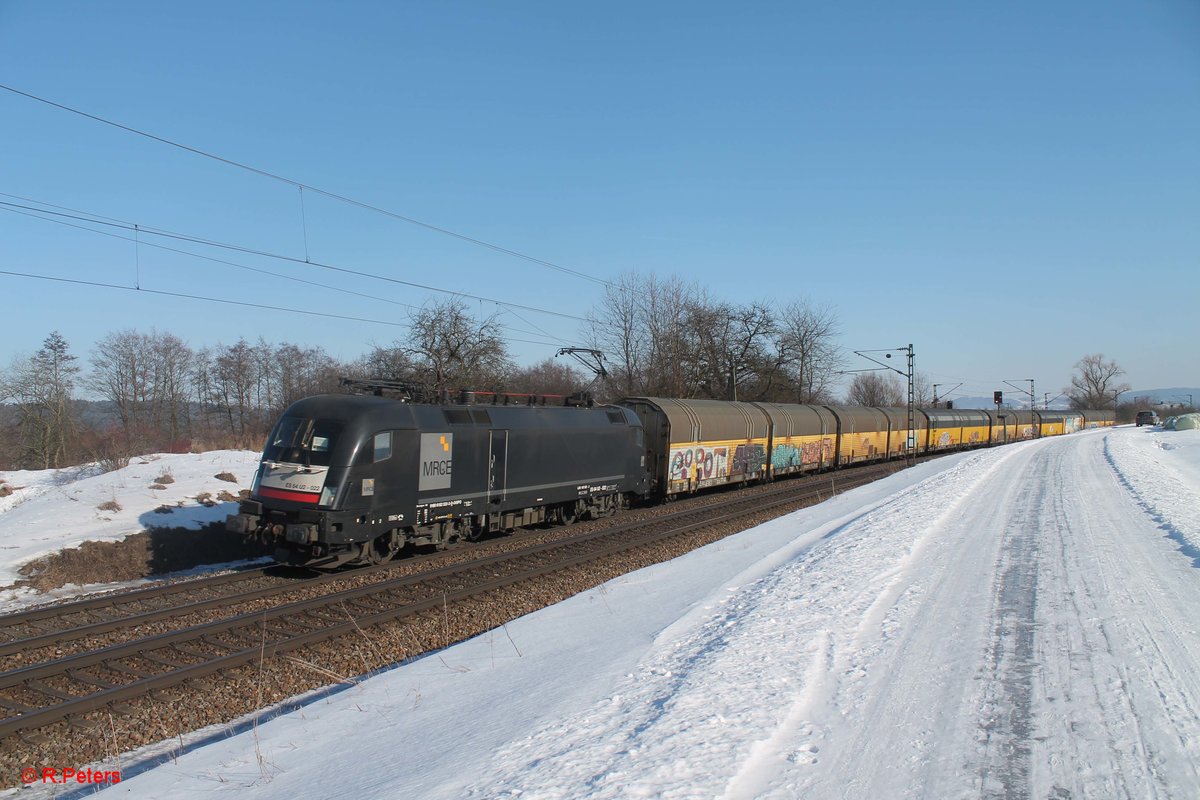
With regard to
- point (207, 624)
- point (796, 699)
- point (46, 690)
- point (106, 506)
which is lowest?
point (46, 690)

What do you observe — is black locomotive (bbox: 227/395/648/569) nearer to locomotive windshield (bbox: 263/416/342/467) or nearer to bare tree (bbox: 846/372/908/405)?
locomotive windshield (bbox: 263/416/342/467)

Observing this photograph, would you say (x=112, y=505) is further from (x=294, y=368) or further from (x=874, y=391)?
(x=874, y=391)

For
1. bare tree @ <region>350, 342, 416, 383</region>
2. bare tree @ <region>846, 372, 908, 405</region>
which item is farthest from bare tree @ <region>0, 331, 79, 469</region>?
bare tree @ <region>846, 372, 908, 405</region>

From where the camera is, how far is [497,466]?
15.4 meters

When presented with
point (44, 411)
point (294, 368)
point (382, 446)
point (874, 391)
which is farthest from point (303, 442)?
point (874, 391)

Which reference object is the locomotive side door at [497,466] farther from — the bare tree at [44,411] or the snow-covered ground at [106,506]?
the bare tree at [44,411]

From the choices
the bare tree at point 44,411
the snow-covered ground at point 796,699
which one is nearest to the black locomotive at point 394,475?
the snow-covered ground at point 796,699

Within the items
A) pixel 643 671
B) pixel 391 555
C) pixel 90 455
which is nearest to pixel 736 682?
pixel 643 671

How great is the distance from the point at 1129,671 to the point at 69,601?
14.0 meters

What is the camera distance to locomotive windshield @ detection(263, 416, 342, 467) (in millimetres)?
12398

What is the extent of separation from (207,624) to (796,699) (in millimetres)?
7981

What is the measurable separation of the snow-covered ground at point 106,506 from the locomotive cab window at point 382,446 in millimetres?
5701

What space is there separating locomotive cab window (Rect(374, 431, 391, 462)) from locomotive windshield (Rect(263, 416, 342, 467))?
699mm

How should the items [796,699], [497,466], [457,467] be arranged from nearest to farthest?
[796,699], [457,467], [497,466]
